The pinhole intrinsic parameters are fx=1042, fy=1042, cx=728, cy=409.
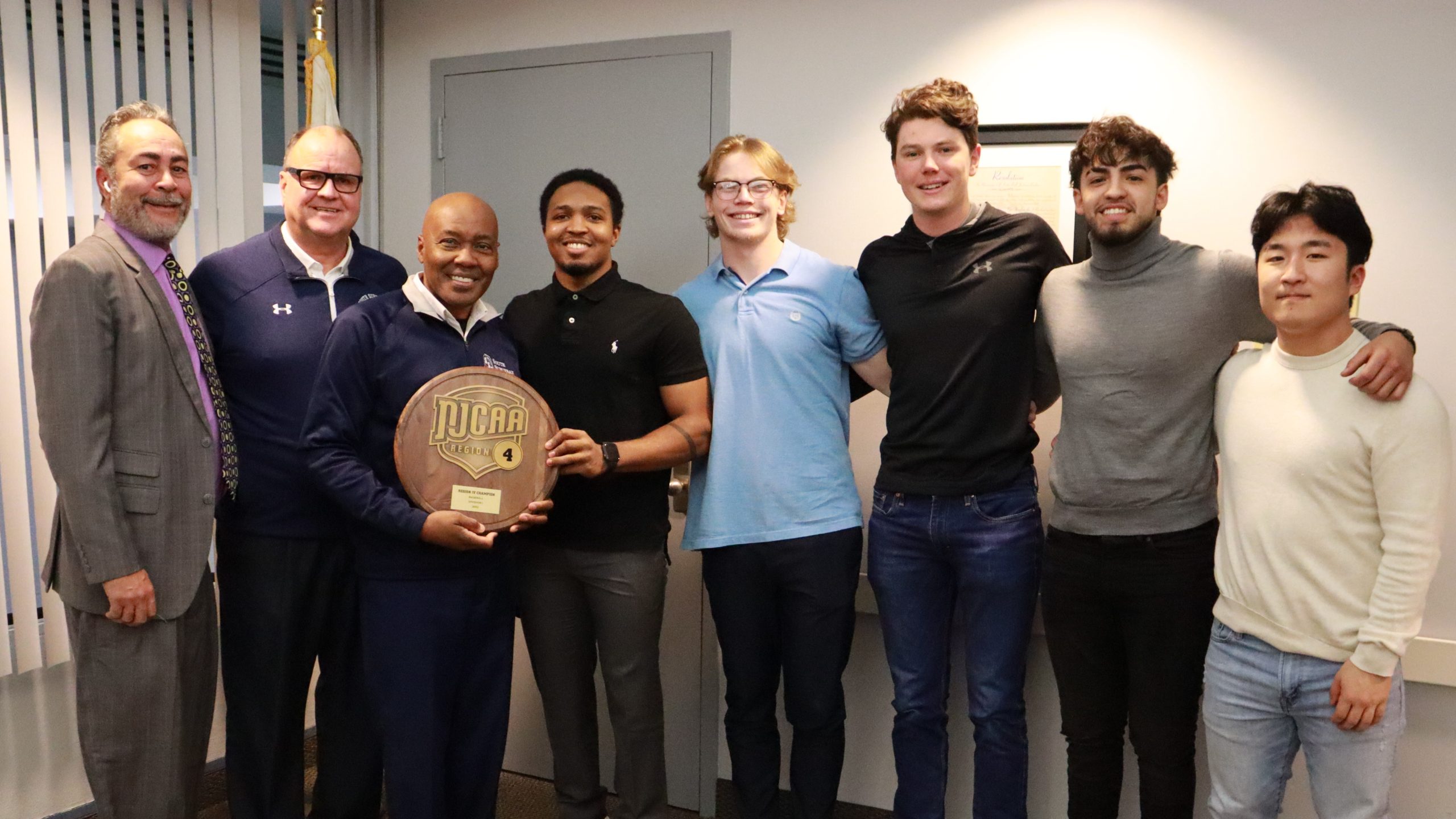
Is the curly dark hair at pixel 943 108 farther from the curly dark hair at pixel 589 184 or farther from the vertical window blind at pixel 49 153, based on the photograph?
the vertical window blind at pixel 49 153

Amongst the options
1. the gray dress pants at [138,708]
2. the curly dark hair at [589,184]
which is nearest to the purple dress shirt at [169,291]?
the gray dress pants at [138,708]

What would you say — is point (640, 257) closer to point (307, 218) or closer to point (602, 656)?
point (307, 218)

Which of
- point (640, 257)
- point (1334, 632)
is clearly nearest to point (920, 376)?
point (1334, 632)

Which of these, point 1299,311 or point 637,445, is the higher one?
point 1299,311

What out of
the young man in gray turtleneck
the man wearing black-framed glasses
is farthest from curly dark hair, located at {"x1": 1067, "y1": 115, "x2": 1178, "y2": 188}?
the man wearing black-framed glasses

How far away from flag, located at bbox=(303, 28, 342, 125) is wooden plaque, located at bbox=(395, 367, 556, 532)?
1098 mm

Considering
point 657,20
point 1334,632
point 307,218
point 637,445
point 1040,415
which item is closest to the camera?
Result: point 1334,632

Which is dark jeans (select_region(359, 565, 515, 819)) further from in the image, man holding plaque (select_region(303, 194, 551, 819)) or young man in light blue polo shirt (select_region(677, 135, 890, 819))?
young man in light blue polo shirt (select_region(677, 135, 890, 819))

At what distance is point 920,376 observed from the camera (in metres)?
2.34

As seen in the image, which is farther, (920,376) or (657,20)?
(657,20)

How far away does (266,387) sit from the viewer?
94.7 inches

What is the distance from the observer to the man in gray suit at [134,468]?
206 cm

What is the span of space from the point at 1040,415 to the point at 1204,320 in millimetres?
710

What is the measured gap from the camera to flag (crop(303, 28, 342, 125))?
286 cm
